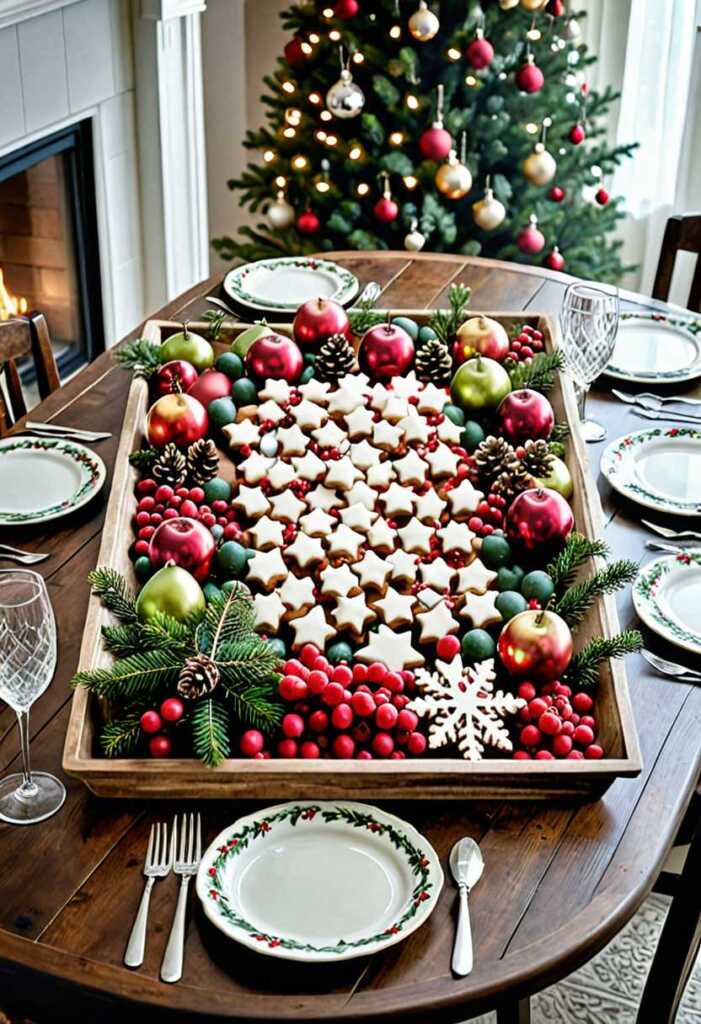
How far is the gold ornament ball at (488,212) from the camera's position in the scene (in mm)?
2996

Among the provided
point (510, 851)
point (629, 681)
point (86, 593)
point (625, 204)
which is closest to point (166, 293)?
point (625, 204)

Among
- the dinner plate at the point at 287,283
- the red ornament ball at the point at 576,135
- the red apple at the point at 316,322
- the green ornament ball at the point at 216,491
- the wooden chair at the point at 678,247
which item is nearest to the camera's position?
the green ornament ball at the point at 216,491

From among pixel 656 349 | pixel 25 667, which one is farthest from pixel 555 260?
pixel 25 667

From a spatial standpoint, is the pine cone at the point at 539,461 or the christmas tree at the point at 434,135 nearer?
the pine cone at the point at 539,461

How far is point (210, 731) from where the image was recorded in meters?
1.23

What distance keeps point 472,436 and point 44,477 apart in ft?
2.05

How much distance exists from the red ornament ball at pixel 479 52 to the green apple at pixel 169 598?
1887 mm

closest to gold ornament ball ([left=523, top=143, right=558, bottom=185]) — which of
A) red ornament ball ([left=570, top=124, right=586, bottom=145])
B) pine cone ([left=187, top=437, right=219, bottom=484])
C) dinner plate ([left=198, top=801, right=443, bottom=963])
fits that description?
red ornament ball ([left=570, top=124, right=586, bottom=145])

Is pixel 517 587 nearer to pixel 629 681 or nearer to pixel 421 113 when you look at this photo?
pixel 629 681

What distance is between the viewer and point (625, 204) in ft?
12.6

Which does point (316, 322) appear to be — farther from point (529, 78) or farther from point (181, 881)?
point (529, 78)

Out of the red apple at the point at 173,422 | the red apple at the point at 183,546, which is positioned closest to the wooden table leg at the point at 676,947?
the red apple at the point at 183,546

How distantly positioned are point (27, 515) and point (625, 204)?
270 cm

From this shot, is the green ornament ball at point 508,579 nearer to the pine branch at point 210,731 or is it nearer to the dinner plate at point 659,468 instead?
the dinner plate at point 659,468
